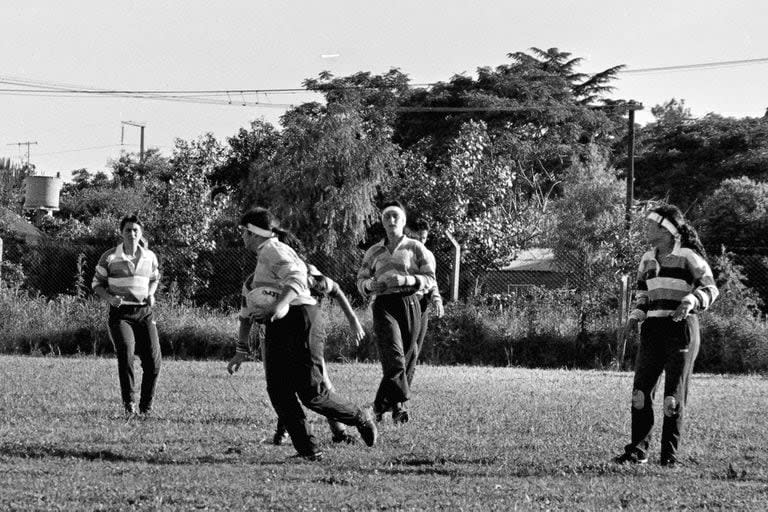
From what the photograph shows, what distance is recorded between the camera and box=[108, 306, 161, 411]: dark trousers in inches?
412

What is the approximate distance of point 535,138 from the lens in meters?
53.2

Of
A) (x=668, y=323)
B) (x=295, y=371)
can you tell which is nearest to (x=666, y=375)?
(x=668, y=323)

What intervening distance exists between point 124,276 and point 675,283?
17.2 ft

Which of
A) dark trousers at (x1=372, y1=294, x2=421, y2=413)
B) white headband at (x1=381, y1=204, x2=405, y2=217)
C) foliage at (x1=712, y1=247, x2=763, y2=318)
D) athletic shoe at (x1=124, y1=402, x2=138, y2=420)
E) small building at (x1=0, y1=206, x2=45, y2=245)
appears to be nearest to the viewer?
dark trousers at (x1=372, y1=294, x2=421, y2=413)

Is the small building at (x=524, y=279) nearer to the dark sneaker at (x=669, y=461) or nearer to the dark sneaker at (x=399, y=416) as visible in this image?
the dark sneaker at (x=399, y=416)

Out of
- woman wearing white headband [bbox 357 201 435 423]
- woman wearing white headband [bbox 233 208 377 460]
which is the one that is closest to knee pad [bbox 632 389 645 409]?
woman wearing white headband [bbox 233 208 377 460]

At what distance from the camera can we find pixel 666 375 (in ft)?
25.8

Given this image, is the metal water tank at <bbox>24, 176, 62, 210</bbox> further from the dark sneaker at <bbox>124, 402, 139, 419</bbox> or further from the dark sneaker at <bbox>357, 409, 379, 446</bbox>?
the dark sneaker at <bbox>357, 409, 379, 446</bbox>

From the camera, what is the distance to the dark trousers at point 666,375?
778 cm

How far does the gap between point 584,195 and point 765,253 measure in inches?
571

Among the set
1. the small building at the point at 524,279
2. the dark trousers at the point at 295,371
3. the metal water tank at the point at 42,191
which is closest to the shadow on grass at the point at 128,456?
the dark trousers at the point at 295,371

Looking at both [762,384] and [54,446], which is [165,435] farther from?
[762,384]

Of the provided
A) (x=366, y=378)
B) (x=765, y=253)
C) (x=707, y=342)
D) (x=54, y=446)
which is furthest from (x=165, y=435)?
(x=765, y=253)

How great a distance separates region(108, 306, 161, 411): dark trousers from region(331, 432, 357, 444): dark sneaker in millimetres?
2523
